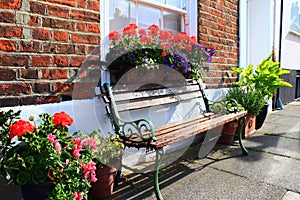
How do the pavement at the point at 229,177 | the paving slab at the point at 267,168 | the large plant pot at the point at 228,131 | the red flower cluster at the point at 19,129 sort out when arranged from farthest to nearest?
the large plant pot at the point at 228,131
the paving slab at the point at 267,168
the pavement at the point at 229,177
the red flower cluster at the point at 19,129

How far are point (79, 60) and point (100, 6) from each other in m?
0.51

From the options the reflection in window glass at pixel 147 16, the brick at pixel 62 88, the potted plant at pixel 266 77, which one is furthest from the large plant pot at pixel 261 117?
the brick at pixel 62 88

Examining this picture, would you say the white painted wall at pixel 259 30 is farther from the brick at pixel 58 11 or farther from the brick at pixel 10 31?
the brick at pixel 10 31

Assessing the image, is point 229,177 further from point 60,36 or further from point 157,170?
point 60,36

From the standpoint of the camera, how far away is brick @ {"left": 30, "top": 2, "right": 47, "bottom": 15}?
1.71 m

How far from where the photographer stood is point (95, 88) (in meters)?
2.09

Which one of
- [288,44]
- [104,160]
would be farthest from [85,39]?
[288,44]

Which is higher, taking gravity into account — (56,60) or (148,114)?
(56,60)

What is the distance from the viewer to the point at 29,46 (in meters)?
1.71

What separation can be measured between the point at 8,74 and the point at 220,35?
272 centimetres

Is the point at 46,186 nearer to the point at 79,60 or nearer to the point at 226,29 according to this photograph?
the point at 79,60

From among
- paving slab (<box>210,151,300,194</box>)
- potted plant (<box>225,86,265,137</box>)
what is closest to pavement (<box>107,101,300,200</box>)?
paving slab (<box>210,151,300,194</box>)

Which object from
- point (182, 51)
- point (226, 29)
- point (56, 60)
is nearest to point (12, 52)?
point (56, 60)

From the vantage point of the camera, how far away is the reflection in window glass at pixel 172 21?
293cm
